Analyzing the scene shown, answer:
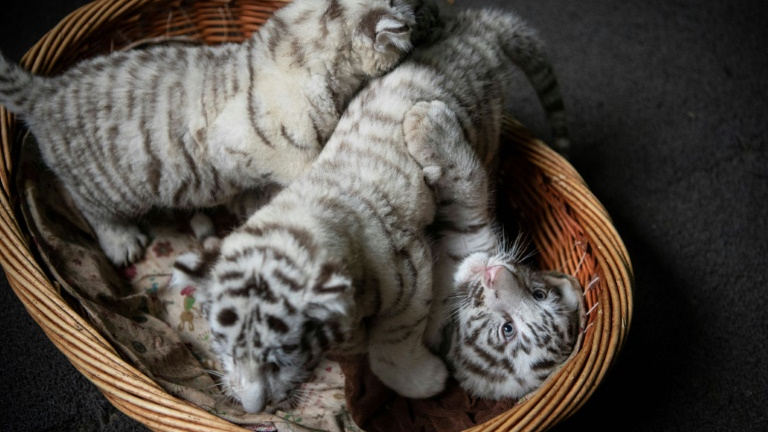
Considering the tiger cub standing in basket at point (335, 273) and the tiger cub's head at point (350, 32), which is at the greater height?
the tiger cub's head at point (350, 32)

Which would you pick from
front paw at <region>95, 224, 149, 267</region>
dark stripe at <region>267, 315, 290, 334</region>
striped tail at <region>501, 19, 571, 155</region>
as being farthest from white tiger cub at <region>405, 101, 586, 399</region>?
front paw at <region>95, 224, 149, 267</region>

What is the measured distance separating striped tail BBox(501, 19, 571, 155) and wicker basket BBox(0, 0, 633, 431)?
0.20 m

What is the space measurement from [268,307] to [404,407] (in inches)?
32.5

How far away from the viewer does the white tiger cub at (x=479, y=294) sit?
5.51ft

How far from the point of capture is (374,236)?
149 centimetres

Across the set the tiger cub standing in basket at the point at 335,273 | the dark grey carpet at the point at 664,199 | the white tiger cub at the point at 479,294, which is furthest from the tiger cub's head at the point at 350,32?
the dark grey carpet at the point at 664,199

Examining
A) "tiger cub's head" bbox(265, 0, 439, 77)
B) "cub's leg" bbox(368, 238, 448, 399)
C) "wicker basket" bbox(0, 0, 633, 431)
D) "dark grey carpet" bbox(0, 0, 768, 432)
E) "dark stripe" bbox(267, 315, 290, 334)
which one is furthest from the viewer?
"dark grey carpet" bbox(0, 0, 768, 432)

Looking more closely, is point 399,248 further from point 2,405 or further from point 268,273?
point 2,405

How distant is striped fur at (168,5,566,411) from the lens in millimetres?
1224

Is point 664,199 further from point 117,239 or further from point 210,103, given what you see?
point 117,239

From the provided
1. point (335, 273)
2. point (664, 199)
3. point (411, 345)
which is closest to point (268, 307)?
point (335, 273)

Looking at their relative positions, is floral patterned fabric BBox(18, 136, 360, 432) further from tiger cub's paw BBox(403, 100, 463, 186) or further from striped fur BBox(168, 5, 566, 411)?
tiger cub's paw BBox(403, 100, 463, 186)

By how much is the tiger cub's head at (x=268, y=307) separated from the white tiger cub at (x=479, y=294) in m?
0.57

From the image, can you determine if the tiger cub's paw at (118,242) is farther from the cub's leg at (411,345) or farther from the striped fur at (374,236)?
the cub's leg at (411,345)
